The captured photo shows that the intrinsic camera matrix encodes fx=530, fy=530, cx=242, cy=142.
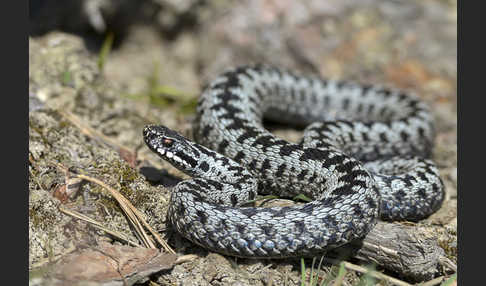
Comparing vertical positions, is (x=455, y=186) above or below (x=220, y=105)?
below

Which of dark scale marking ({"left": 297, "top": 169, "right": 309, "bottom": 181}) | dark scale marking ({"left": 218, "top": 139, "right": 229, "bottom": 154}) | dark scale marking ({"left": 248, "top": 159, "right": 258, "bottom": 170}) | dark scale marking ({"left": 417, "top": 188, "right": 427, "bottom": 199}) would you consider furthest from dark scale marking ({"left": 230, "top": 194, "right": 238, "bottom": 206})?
dark scale marking ({"left": 417, "top": 188, "right": 427, "bottom": 199})

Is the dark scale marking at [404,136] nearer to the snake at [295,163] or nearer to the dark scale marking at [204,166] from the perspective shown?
the snake at [295,163]

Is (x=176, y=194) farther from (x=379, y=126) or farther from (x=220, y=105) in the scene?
(x=379, y=126)

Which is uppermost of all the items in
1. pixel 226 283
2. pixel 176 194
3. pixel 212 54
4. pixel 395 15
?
pixel 395 15

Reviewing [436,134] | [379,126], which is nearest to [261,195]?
[379,126]

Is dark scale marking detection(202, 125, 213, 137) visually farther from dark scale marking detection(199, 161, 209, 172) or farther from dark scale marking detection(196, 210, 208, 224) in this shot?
dark scale marking detection(196, 210, 208, 224)

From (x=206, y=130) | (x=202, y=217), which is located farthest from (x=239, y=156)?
(x=202, y=217)

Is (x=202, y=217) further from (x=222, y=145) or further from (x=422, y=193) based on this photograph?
(x=422, y=193)
